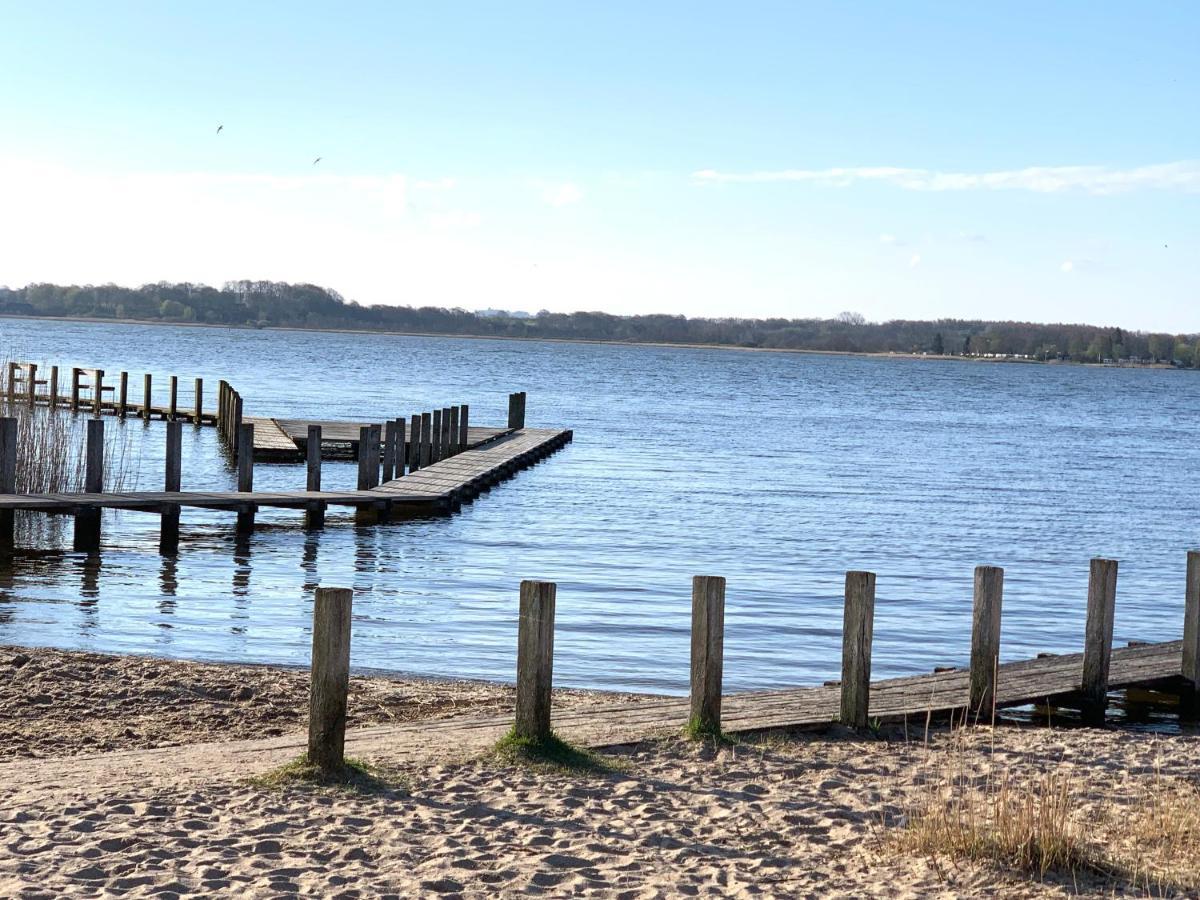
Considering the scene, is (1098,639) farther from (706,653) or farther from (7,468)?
(7,468)

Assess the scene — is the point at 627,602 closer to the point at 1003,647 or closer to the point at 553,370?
the point at 1003,647

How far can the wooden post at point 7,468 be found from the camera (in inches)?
735

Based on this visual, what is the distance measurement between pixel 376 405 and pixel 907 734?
55.8 metres

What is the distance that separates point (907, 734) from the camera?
9320mm

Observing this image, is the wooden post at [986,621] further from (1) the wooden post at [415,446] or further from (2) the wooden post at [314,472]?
(1) the wooden post at [415,446]

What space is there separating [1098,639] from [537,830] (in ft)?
18.1

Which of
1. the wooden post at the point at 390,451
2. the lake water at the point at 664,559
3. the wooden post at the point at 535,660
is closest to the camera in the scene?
the wooden post at the point at 535,660

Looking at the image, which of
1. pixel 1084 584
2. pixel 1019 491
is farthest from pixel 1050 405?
pixel 1084 584

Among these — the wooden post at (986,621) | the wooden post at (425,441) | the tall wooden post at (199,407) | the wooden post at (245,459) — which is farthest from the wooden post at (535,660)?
the tall wooden post at (199,407)

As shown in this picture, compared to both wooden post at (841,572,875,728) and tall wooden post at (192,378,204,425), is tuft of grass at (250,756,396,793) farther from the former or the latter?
tall wooden post at (192,378,204,425)

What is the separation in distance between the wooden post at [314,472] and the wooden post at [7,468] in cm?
503

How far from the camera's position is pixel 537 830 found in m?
7.00

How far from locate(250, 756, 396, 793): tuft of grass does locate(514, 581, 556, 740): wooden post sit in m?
0.98

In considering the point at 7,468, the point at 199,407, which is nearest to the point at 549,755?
the point at 7,468
